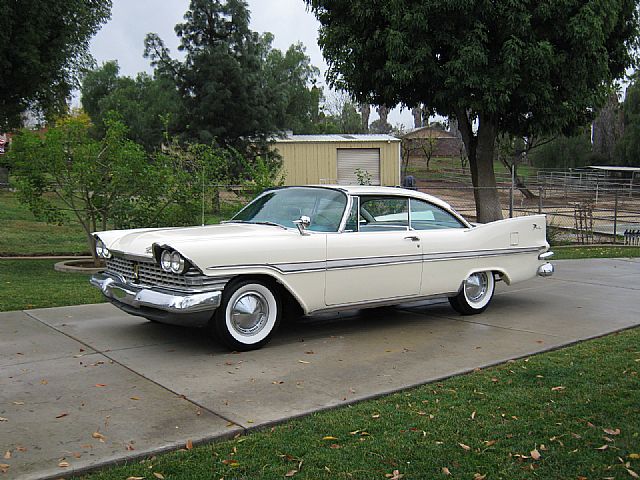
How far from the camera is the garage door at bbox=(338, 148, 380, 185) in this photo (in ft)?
118

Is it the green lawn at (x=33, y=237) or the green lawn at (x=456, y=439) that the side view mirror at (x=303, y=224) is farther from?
the green lawn at (x=33, y=237)

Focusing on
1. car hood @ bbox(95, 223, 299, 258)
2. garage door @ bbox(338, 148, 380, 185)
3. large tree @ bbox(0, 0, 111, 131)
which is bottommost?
car hood @ bbox(95, 223, 299, 258)

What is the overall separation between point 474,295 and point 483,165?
10.5m

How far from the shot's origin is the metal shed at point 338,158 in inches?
1388

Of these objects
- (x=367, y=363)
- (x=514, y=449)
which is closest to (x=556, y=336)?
Result: (x=367, y=363)

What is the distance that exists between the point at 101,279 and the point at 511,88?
434 inches

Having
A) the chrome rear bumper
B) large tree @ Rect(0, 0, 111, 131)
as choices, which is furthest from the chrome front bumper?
large tree @ Rect(0, 0, 111, 131)

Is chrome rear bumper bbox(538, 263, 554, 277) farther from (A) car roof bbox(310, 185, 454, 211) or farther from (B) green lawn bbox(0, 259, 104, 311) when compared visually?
(B) green lawn bbox(0, 259, 104, 311)

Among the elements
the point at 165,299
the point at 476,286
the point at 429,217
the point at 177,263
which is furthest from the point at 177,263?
the point at 476,286

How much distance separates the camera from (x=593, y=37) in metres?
14.9

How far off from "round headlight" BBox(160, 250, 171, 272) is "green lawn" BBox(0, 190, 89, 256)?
262 inches

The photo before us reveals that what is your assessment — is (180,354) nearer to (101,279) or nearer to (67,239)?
(101,279)

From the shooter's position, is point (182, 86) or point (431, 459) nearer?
point (431, 459)

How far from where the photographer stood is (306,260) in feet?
21.5
